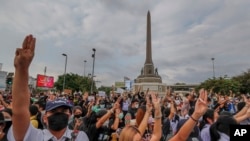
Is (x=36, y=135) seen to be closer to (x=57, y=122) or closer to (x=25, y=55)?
(x=57, y=122)

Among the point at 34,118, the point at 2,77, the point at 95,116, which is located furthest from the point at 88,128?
the point at 2,77

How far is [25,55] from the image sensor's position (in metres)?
1.77

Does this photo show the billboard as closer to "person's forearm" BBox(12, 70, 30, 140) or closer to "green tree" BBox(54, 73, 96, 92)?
"green tree" BBox(54, 73, 96, 92)

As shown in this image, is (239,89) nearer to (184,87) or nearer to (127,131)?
(127,131)

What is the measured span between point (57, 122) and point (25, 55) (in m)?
1.04

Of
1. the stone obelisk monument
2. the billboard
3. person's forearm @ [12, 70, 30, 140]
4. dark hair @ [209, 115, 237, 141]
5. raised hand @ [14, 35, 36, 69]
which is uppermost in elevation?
the stone obelisk monument

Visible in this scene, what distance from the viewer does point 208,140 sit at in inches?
131

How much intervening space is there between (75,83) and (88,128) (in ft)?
175

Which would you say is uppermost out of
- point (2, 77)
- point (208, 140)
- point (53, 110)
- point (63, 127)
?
point (2, 77)

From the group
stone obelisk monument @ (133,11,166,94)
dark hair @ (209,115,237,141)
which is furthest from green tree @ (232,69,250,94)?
dark hair @ (209,115,237,141)

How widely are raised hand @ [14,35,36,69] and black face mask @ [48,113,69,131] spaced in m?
0.95

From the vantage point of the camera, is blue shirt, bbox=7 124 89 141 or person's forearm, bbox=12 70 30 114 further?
blue shirt, bbox=7 124 89 141

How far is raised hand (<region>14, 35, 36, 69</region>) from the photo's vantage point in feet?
5.79

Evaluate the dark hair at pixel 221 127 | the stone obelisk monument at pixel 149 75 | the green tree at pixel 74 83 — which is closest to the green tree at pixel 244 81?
the stone obelisk monument at pixel 149 75
